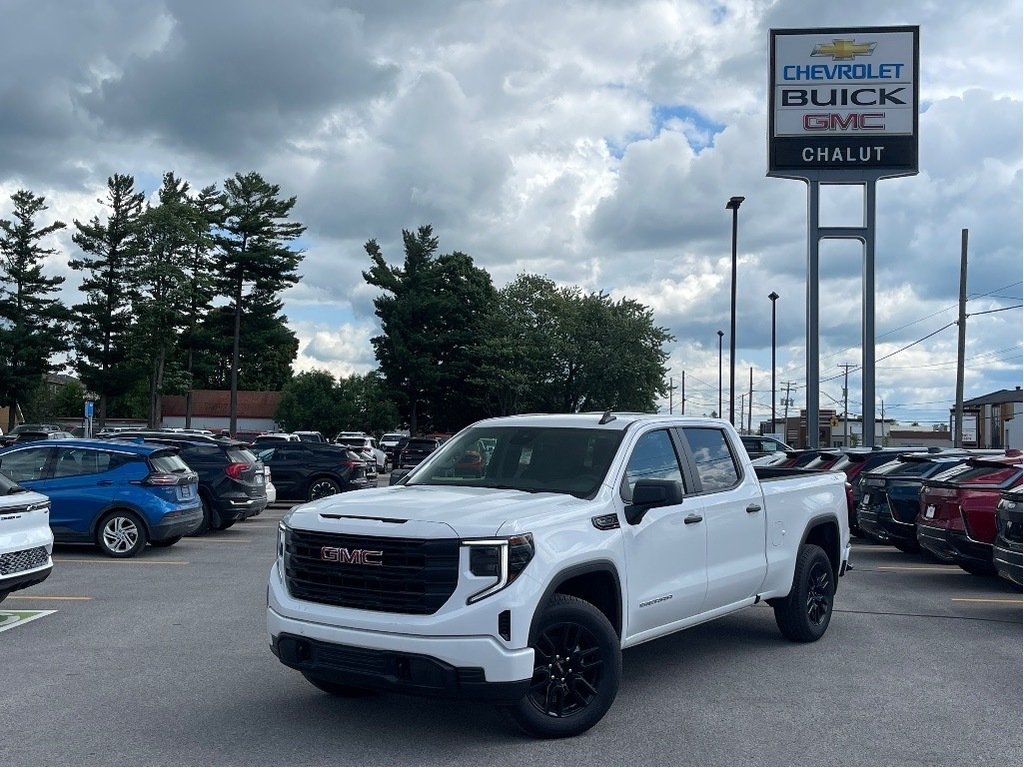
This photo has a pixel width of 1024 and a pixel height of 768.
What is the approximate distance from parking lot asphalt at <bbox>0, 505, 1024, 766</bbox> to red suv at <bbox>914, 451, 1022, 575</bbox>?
1539mm

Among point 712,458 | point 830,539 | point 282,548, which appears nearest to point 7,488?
point 282,548

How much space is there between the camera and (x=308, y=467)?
24.2 metres

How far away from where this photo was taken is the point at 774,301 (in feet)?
195

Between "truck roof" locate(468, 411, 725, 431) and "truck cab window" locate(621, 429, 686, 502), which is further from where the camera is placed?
"truck roof" locate(468, 411, 725, 431)

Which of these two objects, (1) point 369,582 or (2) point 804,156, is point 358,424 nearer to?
(2) point 804,156

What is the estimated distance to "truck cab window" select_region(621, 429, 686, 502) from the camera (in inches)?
273

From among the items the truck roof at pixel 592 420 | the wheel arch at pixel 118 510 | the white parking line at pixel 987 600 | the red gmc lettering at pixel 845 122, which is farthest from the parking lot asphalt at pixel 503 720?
the red gmc lettering at pixel 845 122

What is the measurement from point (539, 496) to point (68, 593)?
6.99 metres

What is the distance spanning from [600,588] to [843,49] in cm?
3157

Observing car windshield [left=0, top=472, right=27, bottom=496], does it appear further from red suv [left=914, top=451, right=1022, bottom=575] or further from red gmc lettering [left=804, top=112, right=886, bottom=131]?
red gmc lettering [left=804, top=112, right=886, bottom=131]

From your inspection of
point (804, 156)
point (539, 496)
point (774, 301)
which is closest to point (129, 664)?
point (539, 496)

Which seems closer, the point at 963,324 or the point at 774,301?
the point at 963,324

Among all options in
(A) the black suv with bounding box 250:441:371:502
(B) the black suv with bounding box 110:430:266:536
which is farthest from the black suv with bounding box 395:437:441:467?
(B) the black suv with bounding box 110:430:266:536

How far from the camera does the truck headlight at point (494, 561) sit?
5.66m
